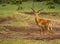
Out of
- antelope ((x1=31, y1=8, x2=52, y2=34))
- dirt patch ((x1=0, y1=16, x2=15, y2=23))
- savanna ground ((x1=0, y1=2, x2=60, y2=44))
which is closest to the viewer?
savanna ground ((x1=0, y1=2, x2=60, y2=44))

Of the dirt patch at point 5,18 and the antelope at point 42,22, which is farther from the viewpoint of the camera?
the dirt patch at point 5,18

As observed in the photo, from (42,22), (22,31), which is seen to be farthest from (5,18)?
(42,22)

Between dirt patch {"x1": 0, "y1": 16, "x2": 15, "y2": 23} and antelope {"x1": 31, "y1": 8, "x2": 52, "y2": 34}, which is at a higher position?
antelope {"x1": 31, "y1": 8, "x2": 52, "y2": 34}

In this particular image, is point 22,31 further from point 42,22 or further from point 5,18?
point 5,18

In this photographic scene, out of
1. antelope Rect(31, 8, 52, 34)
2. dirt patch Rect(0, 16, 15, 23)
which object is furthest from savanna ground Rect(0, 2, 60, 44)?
antelope Rect(31, 8, 52, 34)

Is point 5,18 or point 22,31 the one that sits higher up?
point 22,31

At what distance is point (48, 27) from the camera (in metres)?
14.5

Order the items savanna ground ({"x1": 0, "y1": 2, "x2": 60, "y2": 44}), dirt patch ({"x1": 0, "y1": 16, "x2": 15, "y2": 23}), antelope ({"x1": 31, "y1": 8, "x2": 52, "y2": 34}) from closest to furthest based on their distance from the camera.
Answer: savanna ground ({"x1": 0, "y1": 2, "x2": 60, "y2": 44})
antelope ({"x1": 31, "y1": 8, "x2": 52, "y2": 34})
dirt patch ({"x1": 0, "y1": 16, "x2": 15, "y2": 23})

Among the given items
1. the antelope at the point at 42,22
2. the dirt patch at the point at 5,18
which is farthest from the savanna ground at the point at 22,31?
the antelope at the point at 42,22

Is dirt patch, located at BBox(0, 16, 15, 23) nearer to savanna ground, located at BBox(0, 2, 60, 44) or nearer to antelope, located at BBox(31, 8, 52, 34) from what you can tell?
savanna ground, located at BBox(0, 2, 60, 44)

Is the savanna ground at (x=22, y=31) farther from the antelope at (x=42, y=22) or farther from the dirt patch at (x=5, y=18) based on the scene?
the antelope at (x=42, y=22)

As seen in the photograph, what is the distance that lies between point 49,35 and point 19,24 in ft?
14.0

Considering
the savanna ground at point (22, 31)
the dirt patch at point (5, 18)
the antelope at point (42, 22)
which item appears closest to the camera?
the savanna ground at point (22, 31)

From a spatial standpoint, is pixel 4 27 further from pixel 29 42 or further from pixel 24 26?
pixel 29 42
